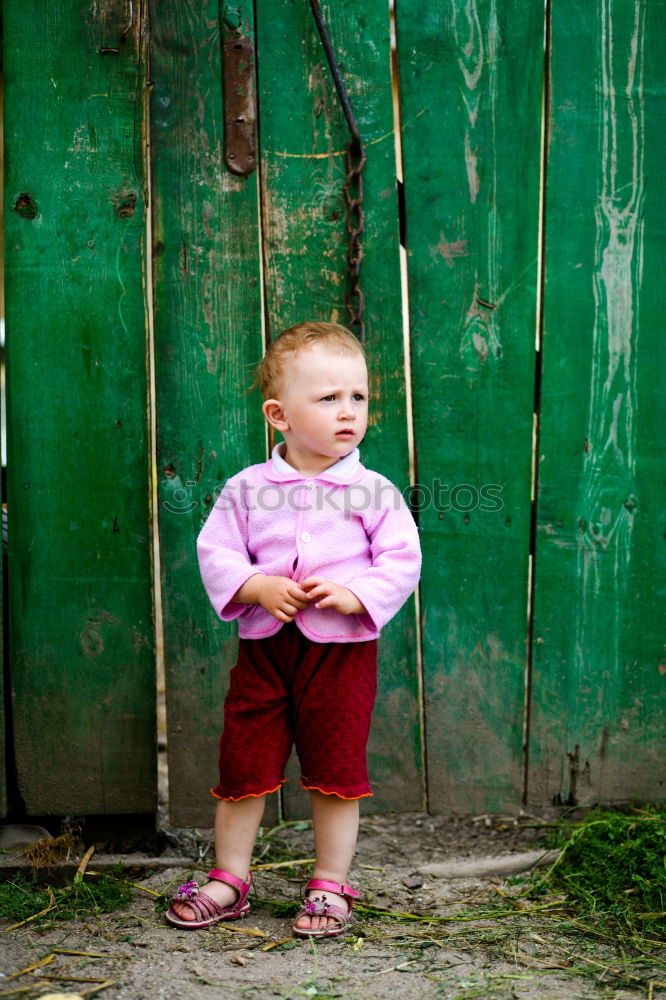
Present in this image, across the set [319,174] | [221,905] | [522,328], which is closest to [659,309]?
[522,328]

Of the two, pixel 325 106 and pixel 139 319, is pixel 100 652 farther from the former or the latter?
pixel 325 106

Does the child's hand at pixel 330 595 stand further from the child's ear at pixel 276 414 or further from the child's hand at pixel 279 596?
the child's ear at pixel 276 414

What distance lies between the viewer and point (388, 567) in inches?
87.4

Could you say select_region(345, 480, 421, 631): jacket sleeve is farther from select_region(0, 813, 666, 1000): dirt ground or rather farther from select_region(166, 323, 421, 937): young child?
select_region(0, 813, 666, 1000): dirt ground

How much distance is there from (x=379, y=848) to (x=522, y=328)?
5.15 ft

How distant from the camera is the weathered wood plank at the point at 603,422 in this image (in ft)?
8.61

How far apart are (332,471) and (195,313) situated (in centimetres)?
66

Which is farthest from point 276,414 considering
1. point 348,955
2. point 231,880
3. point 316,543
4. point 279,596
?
point 348,955

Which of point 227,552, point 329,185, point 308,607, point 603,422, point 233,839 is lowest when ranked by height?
point 233,839

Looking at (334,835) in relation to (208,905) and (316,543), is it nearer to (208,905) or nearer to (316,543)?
(208,905)

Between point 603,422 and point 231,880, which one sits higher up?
point 603,422

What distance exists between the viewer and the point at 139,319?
8.46 ft

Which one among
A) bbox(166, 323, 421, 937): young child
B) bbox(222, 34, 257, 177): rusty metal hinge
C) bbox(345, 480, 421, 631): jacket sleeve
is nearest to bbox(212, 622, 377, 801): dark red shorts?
bbox(166, 323, 421, 937): young child

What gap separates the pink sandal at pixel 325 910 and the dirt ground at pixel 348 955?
1.0 inches
